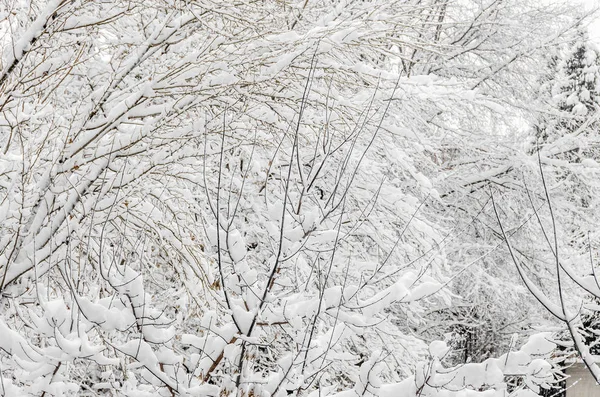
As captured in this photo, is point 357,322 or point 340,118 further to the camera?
point 340,118

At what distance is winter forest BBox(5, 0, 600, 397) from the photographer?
7.54 feet

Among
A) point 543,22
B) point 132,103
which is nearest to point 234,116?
point 132,103

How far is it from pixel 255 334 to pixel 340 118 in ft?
6.44

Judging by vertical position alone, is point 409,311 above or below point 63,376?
above

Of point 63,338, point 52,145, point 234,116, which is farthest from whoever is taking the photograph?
point 52,145

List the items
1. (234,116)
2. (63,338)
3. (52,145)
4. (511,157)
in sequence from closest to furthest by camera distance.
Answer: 1. (63,338)
2. (234,116)
3. (52,145)
4. (511,157)

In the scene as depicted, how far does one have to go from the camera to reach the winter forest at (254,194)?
2.30 metres

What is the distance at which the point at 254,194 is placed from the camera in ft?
16.6

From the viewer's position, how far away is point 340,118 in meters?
4.07

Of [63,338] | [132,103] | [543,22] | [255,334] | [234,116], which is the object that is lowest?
[63,338]

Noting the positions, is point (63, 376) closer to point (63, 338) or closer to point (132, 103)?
point (63, 338)

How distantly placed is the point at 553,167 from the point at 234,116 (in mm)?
5546

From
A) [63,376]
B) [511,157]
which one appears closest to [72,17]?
[63,376]

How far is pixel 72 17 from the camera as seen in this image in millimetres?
3465
